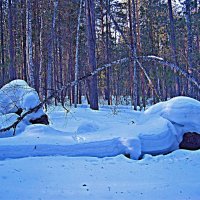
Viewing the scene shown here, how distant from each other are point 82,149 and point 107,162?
2.11 feet

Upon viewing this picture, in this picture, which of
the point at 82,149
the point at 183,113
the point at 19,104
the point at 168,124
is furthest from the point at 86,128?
the point at 183,113

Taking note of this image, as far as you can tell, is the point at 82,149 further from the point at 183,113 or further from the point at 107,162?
the point at 183,113

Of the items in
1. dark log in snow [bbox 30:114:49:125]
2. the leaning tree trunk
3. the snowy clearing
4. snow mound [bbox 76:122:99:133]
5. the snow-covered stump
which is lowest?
the snowy clearing

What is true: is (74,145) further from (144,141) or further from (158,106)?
(158,106)

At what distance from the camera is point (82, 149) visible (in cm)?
544

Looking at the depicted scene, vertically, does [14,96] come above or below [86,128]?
above

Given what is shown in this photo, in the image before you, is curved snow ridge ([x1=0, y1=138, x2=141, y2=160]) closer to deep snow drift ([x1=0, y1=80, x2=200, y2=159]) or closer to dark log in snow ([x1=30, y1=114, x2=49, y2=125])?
deep snow drift ([x1=0, y1=80, x2=200, y2=159])

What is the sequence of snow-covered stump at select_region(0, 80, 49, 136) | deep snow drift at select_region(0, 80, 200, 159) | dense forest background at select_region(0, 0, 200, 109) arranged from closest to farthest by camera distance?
1. deep snow drift at select_region(0, 80, 200, 159)
2. snow-covered stump at select_region(0, 80, 49, 136)
3. dense forest background at select_region(0, 0, 200, 109)

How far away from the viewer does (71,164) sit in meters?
4.83

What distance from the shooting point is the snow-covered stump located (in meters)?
7.28

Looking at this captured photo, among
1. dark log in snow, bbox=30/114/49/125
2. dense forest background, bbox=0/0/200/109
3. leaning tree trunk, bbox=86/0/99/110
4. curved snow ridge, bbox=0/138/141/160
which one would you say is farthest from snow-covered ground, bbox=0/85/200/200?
dense forest background, bbox=0/0/200/109

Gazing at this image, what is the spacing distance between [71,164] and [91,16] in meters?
9.76

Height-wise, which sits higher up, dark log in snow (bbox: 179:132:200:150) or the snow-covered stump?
the snow-covered stump

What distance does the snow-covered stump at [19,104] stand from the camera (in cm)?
728
